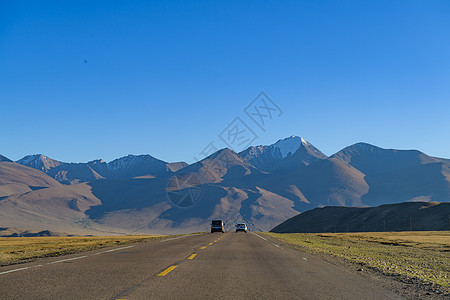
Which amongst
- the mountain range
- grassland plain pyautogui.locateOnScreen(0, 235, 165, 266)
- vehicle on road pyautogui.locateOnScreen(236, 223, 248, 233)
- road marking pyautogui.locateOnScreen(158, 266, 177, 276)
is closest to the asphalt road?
road marking pyautogui.locateOnScreen(158, 266, 177, 276)

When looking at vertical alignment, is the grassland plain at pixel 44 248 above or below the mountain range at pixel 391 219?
below

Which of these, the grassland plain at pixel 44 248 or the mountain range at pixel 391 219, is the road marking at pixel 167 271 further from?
the mountain range at pixel 391 219

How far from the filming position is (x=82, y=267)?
14766mm

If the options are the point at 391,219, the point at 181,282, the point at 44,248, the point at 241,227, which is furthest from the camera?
the point at 391,219

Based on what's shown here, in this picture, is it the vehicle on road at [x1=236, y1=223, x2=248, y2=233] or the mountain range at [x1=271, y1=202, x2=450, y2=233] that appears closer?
the vehicle on road at [x1=236, y1=223, x2=248, y2=233]

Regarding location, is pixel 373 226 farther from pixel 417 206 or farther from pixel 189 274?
pixel 189 274

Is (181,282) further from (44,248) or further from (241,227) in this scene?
(241,227)

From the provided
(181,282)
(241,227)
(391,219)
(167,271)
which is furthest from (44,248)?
(391,219)

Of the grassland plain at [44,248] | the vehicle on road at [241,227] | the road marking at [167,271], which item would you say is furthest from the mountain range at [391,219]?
the road marking at [167,271]

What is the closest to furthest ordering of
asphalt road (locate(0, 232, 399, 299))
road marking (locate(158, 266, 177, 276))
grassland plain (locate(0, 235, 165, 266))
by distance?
asphalt road (locate(0, 232, 399, 299)) < road marking (locate(158, 266, 177, 276)) < grassland plain (locate(0, 235, 165, 266))

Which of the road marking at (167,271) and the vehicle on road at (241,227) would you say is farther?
the vehicle on road at (241,227)

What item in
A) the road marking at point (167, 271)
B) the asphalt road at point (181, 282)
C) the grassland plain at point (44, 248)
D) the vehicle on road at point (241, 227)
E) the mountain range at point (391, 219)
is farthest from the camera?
the mountain range at point (391, 219)

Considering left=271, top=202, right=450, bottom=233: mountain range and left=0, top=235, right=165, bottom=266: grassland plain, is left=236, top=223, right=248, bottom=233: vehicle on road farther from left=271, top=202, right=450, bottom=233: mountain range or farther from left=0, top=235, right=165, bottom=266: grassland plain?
left=271, top=202, right=450, bottom=233: mountain range

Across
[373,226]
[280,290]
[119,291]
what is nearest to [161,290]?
[119,291]
